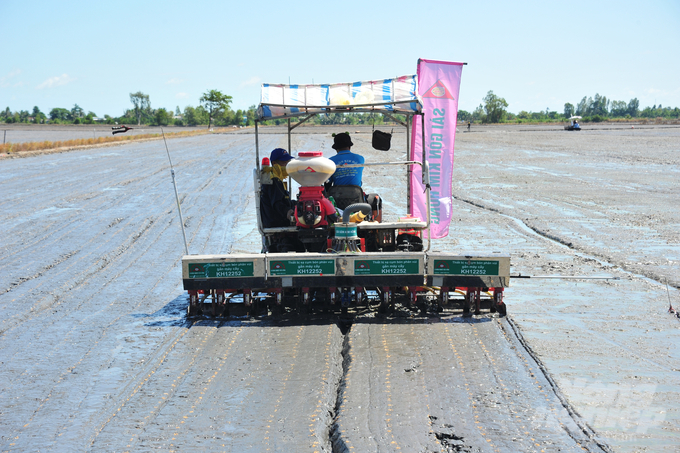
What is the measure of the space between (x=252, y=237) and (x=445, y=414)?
8.95 m

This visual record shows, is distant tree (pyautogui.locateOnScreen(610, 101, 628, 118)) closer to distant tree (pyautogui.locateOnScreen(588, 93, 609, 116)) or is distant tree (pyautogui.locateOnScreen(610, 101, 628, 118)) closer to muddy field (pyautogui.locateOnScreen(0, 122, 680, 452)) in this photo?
distant tree (pyautogui.locateOnScreen(588, 93, 609, 116))

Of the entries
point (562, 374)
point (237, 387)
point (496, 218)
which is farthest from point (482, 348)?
point (496, 218)

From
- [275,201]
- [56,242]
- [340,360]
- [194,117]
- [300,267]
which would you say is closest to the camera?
[340,360]

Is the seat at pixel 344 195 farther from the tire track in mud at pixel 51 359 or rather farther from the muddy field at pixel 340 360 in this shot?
the tire track in mud at pixel 51 359

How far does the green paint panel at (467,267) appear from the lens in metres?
7.98

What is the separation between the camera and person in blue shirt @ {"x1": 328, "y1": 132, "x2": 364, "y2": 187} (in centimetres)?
904

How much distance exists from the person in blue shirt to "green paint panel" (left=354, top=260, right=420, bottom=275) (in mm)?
1592

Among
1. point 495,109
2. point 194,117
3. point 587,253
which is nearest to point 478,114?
point 495,109

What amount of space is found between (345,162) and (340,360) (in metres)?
3.34

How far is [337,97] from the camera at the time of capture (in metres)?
8.88

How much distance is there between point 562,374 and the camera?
6.14 m

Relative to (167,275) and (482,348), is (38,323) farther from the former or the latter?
(482,348)

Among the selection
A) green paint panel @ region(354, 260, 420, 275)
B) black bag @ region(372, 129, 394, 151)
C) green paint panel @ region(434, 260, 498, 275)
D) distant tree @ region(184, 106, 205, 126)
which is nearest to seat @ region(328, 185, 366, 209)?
black bag @ region(372, 129, 394, 151)

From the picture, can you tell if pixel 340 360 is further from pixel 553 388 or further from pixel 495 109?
pixel 495 109
